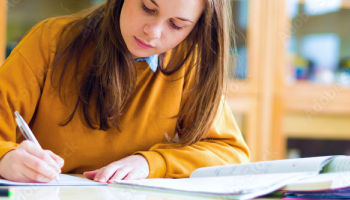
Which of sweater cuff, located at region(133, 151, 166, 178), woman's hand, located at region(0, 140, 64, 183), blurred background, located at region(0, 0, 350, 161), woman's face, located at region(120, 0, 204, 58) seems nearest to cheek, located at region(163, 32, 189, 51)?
woman's face, located at region(120, 0, 204, 58)

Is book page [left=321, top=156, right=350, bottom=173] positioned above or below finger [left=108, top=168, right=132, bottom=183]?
above

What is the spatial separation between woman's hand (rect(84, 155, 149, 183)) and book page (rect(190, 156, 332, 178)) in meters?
0.11

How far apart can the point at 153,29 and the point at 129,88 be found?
0.63ft

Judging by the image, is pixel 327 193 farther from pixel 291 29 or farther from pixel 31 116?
pixel 291 29

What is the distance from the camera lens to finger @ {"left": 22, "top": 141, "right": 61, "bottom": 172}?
1.74 ft

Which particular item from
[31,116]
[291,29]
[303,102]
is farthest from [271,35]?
[31,116]

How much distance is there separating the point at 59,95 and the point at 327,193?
0.59m

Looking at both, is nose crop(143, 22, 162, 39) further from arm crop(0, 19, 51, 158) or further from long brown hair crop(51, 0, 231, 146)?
arm crop(0, 19, 51, 158)

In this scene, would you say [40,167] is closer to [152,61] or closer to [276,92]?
[152,61]

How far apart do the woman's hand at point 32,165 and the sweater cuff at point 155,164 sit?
0.20 m

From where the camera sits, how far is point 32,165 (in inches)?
20.7

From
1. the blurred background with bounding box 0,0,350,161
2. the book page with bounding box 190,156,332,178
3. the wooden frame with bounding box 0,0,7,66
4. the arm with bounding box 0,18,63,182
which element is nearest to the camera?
the book page with bounding box 190,156,332,178

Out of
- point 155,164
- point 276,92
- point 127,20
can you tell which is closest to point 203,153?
point 155,164

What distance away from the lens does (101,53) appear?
812 mm
